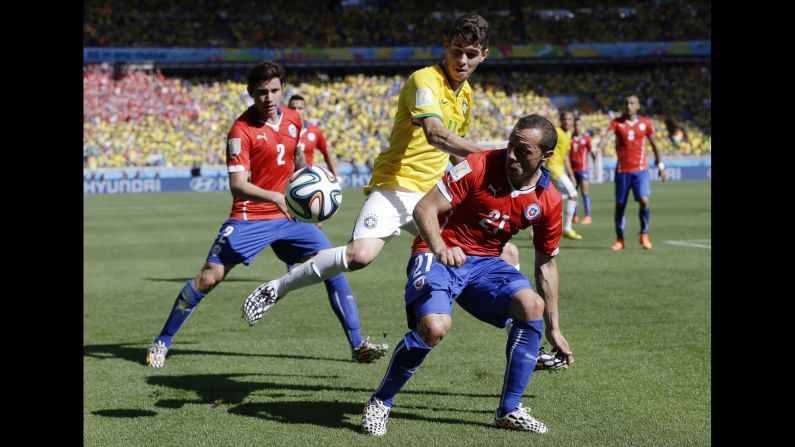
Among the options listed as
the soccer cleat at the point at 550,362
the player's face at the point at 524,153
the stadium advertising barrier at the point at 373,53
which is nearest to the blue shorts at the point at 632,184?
the soccer cleat at the point at 550,362

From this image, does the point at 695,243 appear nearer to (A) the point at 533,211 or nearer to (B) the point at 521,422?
(A) the point at 533,211

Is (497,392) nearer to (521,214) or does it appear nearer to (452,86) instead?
(521,214)

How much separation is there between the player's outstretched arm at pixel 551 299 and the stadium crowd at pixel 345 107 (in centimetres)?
3327

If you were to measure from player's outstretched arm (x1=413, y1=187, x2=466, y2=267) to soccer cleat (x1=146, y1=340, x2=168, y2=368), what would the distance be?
3.25 m

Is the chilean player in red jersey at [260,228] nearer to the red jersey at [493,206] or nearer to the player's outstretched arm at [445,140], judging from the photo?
the player's outstretched arm at [445,140]

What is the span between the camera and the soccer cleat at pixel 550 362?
222 inches

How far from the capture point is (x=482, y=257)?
575 cm

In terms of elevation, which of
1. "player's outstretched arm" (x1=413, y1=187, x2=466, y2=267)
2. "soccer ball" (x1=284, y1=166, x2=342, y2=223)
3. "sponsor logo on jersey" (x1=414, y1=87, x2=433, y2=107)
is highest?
"sponsor logo on jersey" (x1=414, y1=87, x2=433, y2=107)

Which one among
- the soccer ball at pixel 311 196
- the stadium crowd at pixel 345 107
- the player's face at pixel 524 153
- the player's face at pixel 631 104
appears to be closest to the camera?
the player's face at pixel 524 153

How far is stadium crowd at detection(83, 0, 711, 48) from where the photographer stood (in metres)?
47.8

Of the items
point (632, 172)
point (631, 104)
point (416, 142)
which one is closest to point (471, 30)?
point (416, 142)

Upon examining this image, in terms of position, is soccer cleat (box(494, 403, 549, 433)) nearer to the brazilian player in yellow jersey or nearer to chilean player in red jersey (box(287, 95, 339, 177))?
chilean player in red jersey (box(287, 95, 339, 177))

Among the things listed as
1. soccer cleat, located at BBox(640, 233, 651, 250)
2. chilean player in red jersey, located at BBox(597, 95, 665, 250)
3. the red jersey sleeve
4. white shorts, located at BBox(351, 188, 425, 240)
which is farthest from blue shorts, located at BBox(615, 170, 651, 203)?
white shorts, located at BBox(351, 188, 425, 240)

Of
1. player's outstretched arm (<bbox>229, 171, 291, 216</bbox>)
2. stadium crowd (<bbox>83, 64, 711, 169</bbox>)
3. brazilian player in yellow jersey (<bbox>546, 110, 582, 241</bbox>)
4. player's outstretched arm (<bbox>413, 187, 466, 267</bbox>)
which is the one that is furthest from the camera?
stadium crowd (<bbox>83, 64, 711, 169</bbox>)
